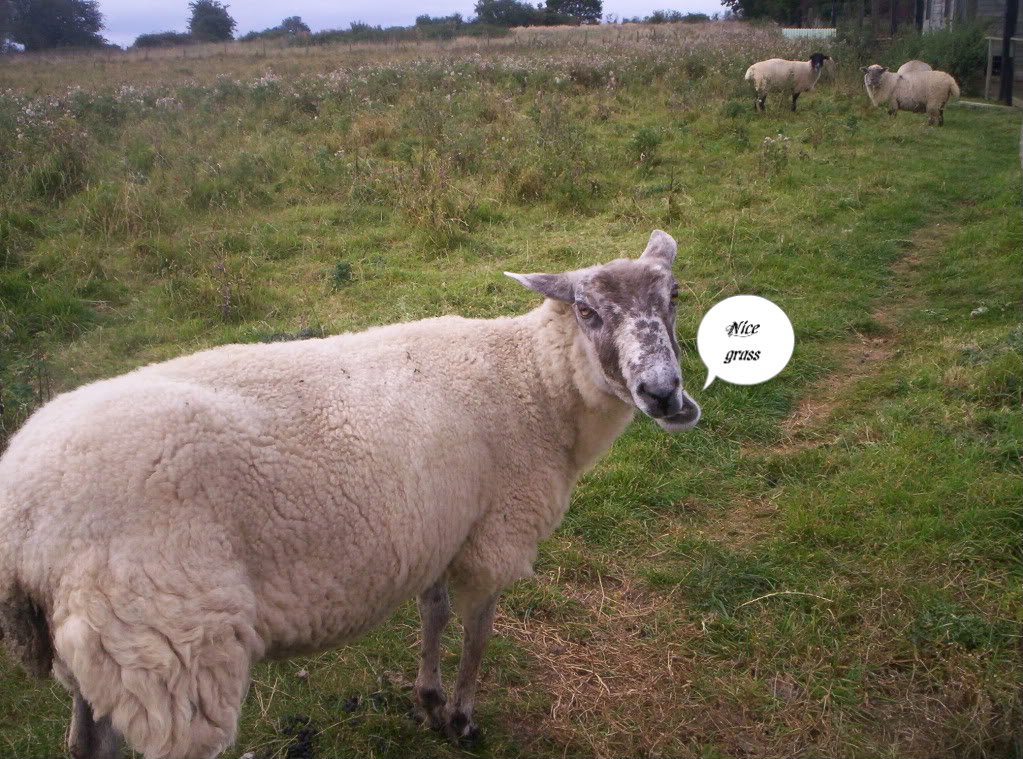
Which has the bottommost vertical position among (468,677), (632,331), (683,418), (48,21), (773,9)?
(468,677)

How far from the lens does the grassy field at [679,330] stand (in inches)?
125

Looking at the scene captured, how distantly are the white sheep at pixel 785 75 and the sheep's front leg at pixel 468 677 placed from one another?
1356 cm

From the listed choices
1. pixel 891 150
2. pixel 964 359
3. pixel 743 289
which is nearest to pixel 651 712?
pixel 964 359

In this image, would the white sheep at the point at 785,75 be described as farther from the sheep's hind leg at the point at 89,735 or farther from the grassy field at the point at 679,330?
the sheep's hind leg at the point at 89,735

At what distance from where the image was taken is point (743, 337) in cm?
316

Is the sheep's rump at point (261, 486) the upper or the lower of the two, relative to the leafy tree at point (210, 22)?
lower

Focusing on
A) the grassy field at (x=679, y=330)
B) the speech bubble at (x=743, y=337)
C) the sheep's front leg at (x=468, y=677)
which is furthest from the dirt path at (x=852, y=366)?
the sheep's front leg at (x=468, y=677)

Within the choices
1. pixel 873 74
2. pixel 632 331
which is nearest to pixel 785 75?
pixel 873 74

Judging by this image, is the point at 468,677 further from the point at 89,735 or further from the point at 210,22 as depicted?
the point at 210,22

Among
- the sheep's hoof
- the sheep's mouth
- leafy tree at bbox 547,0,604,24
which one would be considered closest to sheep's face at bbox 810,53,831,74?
leafy tree at bbox 547,0,604,24

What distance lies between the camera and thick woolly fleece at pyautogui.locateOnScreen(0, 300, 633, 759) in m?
1.89

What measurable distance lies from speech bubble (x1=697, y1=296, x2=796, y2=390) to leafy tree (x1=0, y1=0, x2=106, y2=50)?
368cm

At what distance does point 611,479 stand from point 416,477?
2235 millimetres

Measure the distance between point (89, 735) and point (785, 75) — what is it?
15878 millimetres
